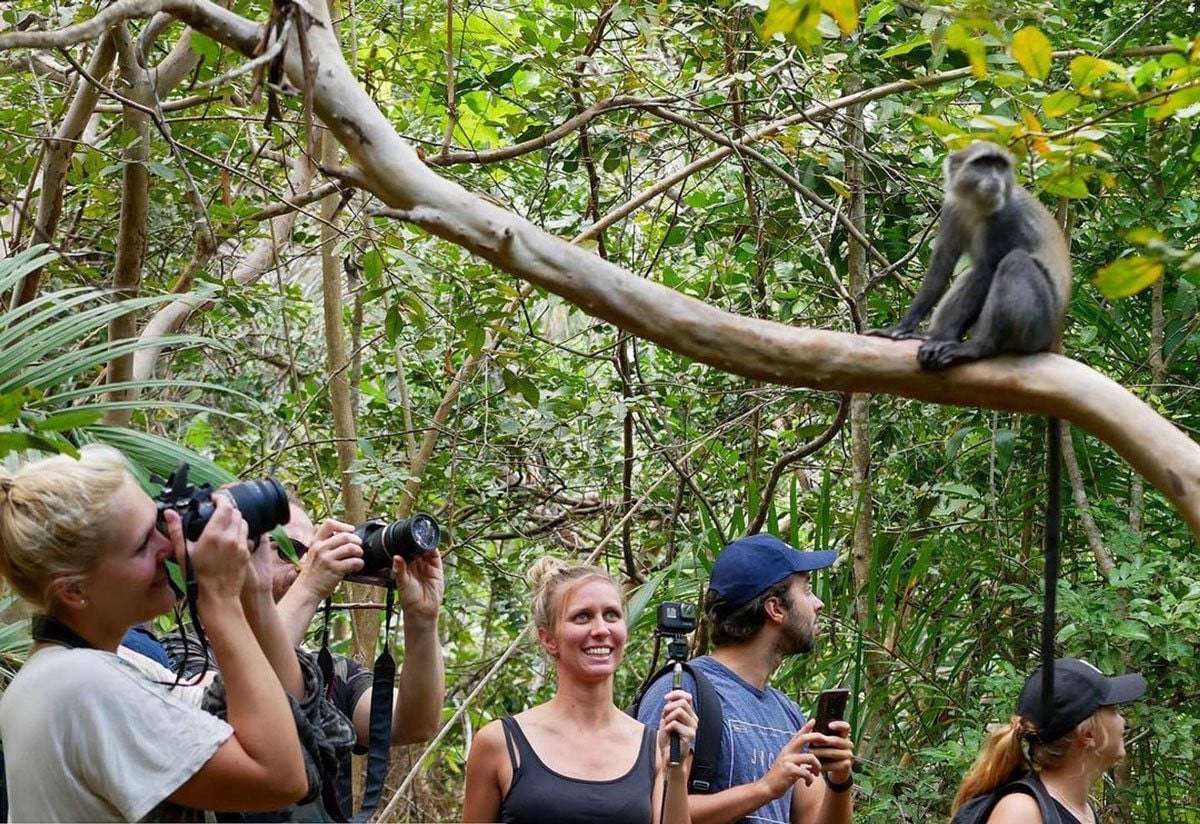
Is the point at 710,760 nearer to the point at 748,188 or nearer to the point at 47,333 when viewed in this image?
the point at 47,333

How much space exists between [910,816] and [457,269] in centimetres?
247

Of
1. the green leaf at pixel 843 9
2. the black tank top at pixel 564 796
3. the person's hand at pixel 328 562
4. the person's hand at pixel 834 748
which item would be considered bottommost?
the black tank top at pixel 564 796

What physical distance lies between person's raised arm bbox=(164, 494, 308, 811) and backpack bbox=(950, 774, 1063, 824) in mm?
1684

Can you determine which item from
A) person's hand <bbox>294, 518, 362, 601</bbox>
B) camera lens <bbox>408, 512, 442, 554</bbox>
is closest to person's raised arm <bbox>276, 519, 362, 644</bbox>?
person's hand <bbox>294, 518, 362, 601</bbox>

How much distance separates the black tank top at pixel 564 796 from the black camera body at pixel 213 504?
3.27ft

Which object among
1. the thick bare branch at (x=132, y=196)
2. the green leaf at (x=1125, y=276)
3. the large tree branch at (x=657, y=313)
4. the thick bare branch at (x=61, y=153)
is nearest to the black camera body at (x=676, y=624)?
the large tree branch at (x=657, y=313)

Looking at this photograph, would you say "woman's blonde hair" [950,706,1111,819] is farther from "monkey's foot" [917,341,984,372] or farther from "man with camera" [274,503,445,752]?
"man with camera" [274,503,445,752]

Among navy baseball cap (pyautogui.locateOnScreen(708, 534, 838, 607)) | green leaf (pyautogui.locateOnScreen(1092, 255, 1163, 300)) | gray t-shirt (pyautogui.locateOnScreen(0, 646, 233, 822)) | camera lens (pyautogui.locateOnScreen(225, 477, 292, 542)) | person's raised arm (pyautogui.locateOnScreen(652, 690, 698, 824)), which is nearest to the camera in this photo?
green leaf (pyautogui.locateOnScreen(1092, 255, 1163, 300))

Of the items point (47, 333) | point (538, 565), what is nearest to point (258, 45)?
point (47, 333)

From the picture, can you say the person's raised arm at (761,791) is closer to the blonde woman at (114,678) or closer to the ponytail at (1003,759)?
the ponytail at (1003,759)

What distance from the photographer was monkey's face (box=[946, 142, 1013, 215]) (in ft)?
11.0

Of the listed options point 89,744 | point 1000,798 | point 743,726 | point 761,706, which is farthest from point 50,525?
point 1000,798

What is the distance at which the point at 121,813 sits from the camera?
1.74 m

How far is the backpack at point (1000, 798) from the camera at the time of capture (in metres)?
2.88
